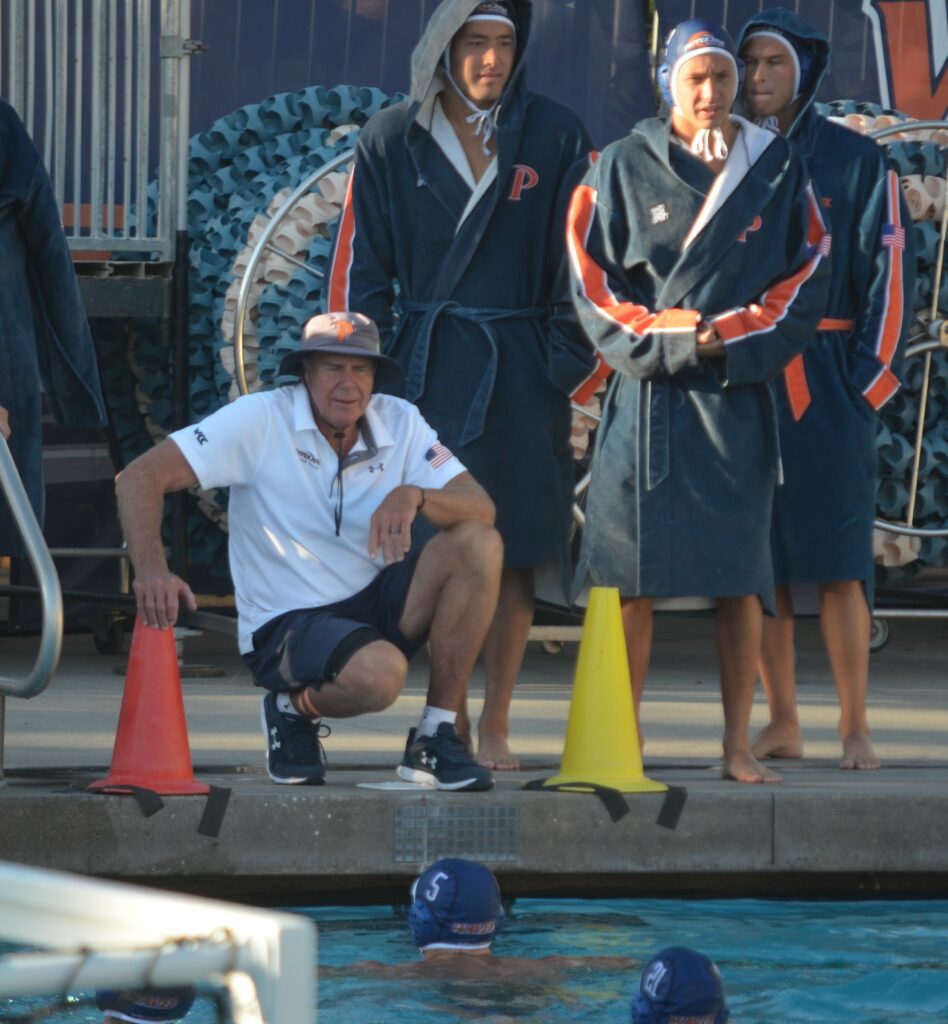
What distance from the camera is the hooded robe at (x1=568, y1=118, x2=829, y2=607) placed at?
5.43 meters

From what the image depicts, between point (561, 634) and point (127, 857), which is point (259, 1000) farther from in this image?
point (561, 634)

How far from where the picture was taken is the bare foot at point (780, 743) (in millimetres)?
6062

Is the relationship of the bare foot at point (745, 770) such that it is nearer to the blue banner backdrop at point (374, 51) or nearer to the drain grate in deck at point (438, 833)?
the drain grate in deck at point (438, 833)

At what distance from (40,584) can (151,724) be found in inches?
25.5

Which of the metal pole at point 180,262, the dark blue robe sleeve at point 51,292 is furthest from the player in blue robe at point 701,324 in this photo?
the metal pole at point 180,262

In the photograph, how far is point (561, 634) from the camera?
8.14 meters

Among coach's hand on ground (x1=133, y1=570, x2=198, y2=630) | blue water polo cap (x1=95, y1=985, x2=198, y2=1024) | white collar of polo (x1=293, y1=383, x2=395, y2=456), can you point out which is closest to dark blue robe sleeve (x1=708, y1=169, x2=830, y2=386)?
white collar of polo (x1=293, y1=383, x2=395, y2=456)

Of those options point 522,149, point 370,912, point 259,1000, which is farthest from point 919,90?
point 259,1000

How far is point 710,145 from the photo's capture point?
5.48 meters

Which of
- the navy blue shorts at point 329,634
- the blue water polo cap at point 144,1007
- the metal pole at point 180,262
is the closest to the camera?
the blue water polo cap at point 144,1007

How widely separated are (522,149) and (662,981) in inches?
103

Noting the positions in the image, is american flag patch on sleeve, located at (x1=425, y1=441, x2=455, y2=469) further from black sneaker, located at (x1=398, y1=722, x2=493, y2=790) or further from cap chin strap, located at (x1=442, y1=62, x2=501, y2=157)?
cap chin strap, located at (x1=442, y1=62, x2=501, y2=157)

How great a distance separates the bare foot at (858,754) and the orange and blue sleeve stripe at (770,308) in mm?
1208

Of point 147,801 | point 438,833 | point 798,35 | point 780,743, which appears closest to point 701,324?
point 798,35
